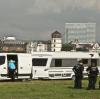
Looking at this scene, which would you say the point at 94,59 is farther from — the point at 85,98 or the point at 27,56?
the point at 85,98

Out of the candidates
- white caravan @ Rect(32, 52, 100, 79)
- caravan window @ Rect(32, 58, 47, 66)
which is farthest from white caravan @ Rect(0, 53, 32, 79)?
caravan window @ Rect(32, 58, 47, 66)

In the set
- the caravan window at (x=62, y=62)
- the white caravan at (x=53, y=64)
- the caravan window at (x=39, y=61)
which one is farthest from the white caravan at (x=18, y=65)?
the caravan window at (x=62, y=62)

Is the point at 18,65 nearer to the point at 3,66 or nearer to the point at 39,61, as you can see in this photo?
the point at 3,66

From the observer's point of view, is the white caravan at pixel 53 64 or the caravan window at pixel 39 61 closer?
the white caravan at pixel 53 64

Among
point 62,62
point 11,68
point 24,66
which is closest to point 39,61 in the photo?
point 62,62

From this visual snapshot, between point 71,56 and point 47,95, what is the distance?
2085 centimetres

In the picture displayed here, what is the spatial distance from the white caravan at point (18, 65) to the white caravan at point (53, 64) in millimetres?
1954

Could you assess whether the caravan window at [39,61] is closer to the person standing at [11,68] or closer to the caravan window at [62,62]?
the caravan window at [62,62]

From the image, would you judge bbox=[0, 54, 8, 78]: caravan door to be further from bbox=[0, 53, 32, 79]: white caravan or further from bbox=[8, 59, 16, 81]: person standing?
bbox=[8, 59, 16, 81]: person standing

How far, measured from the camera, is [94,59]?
141 feet

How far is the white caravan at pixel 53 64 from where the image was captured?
40.7 m

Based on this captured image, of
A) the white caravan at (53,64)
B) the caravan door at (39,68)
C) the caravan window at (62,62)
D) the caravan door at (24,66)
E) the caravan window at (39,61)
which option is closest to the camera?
the caravan door at (24,66)

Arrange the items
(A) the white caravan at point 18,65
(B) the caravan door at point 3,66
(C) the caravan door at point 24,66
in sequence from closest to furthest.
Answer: (B) the caravan door at point 3,66 → (A) the white caravan at point 18,65 → (C) the caravan door at point 24,66

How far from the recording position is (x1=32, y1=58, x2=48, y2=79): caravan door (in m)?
40.4
